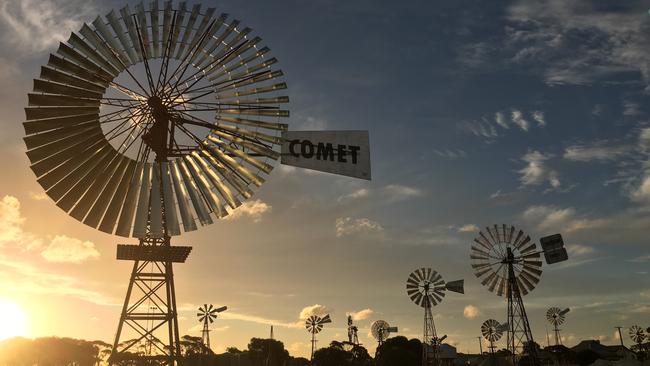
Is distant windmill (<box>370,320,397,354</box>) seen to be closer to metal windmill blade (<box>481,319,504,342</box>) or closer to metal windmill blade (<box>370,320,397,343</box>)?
metal windmill blade (<box>370,320,397,343</box>)

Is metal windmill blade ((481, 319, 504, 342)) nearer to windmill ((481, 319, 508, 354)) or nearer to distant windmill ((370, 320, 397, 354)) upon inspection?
windmill ((481, 319, 508, 354))

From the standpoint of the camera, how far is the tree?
8444 centimetres

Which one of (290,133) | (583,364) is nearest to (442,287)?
(290,133)

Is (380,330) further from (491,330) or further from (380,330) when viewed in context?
(491,330)

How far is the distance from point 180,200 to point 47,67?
711 centimetres

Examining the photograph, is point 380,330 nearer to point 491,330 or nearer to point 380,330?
point 380,330

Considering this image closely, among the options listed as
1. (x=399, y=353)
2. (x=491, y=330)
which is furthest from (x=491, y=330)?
(x=399, y=353)

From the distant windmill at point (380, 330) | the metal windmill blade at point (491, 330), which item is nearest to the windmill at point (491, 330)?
the metal windmill blade at point (491, 330)

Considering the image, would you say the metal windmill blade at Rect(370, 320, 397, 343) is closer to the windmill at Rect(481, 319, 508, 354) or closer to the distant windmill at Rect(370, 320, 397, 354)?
the distant windmill at Rect(370, 320, 397, 354)

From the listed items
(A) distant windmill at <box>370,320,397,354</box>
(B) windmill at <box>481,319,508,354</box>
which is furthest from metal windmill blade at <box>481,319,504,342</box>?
(A) distant windmill at <box>370,320,397,354</box>

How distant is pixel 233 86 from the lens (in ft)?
73.9

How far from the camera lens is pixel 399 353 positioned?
3346 inches

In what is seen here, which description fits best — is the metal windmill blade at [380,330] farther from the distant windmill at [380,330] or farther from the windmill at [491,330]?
the windmill at [491,330]

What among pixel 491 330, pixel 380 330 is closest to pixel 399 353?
Answer: pixel 380 330
